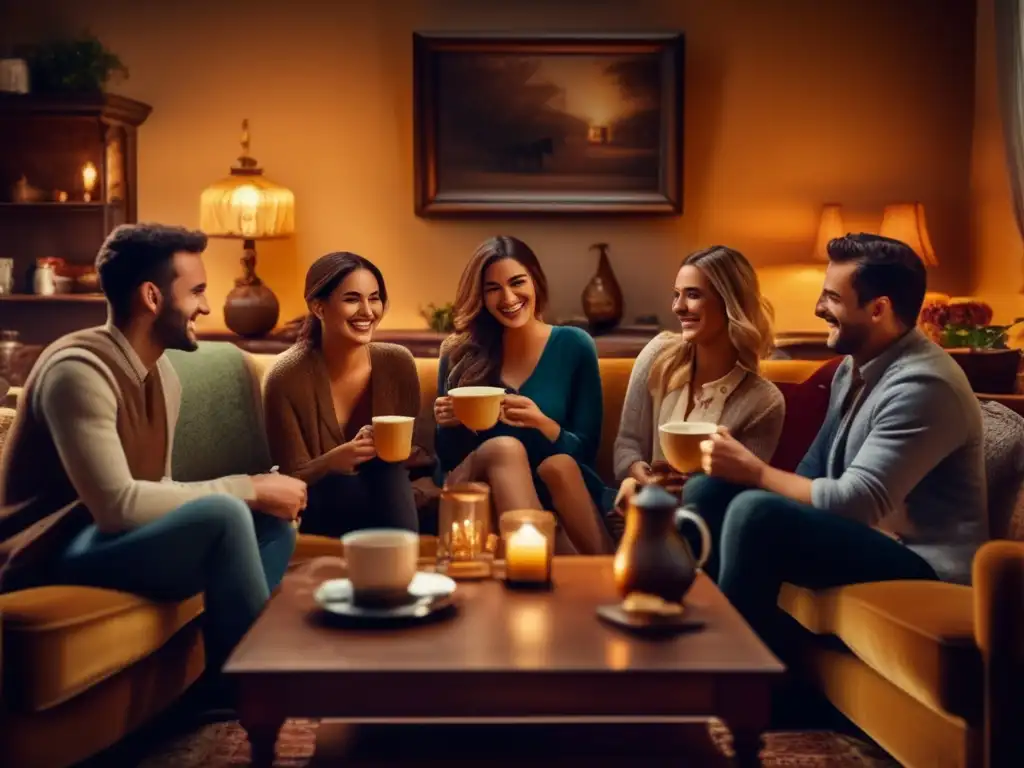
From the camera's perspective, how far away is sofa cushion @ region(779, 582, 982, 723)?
6.72ft

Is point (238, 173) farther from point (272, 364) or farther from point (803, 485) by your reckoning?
point (803, 485)

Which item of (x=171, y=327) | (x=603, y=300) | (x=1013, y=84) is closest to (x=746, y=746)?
(x=171, y=327)

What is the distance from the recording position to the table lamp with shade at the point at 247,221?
4.91 metres

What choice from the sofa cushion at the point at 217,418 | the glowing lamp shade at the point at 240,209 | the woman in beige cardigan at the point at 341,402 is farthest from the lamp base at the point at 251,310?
the woman in beige cardigan at the point at 341,402

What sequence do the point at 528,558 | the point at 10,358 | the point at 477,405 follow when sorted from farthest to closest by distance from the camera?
the point at 10,358
the point at 477,405
the point at 528,558

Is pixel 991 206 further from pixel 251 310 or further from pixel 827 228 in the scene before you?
pixel 251 310

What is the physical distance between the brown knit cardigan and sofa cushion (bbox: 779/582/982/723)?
1.16 m

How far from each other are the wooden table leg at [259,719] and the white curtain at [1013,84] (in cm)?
350

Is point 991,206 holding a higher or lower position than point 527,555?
higher

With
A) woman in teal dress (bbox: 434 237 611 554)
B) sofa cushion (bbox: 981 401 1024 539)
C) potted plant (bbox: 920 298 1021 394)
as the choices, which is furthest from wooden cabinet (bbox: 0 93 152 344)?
sofa cushion (bbox: 981 401 1024 539)

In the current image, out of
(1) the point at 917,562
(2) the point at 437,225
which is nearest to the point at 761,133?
(2) the point at 437,225

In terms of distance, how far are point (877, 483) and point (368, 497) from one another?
3.87 feet

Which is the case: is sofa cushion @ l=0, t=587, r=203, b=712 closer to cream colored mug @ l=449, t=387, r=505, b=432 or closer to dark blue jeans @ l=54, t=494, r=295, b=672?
dark blue jeans @ l=54, t=494, r=295, b=672

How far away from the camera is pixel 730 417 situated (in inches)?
115
